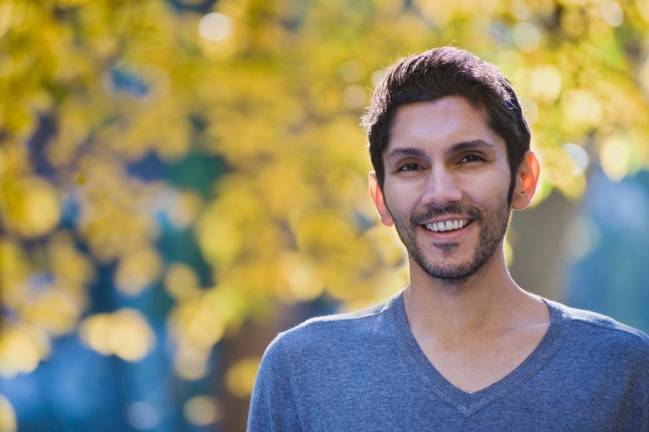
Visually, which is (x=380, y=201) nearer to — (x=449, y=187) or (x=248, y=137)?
(x=449, y=187)

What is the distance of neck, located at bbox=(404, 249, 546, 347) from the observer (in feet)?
9.21

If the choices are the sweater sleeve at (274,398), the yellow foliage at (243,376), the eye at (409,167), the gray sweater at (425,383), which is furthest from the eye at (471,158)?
the yellow foliage at (243,376)

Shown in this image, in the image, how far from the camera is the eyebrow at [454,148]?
8.97 ft

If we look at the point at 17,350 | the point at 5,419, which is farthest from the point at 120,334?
the point at 5,419

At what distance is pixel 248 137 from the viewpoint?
7.25m

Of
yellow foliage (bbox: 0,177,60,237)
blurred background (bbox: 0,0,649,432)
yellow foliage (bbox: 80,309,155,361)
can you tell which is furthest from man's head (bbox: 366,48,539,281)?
yellow foliage (bbox: 80,309,155,361)

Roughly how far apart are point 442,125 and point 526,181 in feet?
1.06

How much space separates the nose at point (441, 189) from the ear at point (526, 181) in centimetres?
25

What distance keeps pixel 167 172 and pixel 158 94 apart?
5023 mm

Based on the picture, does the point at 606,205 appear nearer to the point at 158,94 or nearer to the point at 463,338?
the point at 158,94

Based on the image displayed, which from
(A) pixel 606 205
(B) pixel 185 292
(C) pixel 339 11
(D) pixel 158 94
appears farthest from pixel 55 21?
(A) pixel 606 205

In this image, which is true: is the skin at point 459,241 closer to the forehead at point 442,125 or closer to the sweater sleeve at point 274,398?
the forehead at point 442,125

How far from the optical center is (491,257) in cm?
280

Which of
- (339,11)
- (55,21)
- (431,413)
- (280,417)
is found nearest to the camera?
(431,413)
